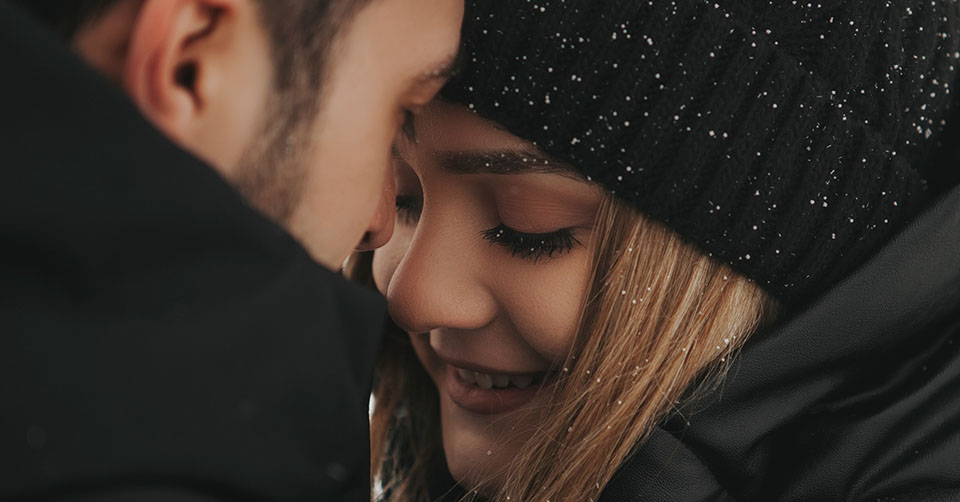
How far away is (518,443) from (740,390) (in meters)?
0.30

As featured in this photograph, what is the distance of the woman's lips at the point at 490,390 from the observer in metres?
1.28

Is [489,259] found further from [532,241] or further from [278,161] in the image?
[278,161]

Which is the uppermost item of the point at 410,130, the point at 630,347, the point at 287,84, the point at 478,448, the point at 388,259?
the point at 287,84

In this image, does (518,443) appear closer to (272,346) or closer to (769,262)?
(769,262)

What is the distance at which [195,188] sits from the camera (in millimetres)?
641

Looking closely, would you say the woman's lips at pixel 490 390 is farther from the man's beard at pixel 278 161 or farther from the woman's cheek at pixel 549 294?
the man's beard at pixel 278 161

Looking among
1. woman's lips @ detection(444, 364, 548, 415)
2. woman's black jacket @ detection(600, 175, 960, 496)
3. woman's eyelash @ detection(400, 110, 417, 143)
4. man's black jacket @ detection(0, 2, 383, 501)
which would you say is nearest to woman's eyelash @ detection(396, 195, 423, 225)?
woman's eyelash @ detection(400, 110, 417, 143)

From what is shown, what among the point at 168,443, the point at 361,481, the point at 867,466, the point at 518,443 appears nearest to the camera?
the point at 168,443

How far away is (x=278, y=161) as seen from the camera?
2.52 ft

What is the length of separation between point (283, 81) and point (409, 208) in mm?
477

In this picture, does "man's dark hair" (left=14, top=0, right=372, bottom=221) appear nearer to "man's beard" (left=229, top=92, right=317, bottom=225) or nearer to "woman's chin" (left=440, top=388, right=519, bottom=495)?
"man's beard" (left=229, top=92, right=317, bottom=225)

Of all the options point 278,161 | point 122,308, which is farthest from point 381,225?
point 122,308

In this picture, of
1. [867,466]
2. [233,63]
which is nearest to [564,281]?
[867,466]

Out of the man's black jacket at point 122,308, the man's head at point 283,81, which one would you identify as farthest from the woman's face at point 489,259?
the man's black jacket at point 122,308
